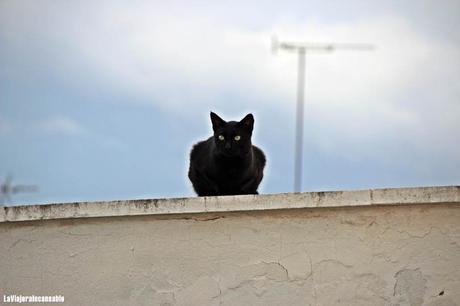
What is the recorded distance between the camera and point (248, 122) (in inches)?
298

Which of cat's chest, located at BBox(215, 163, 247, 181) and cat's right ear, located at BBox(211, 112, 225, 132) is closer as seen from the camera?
cat's chest, located at BBox(215, 163, 247, 181)

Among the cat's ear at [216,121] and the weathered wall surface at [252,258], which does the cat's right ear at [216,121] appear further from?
the weathered wall surface at [252,258]

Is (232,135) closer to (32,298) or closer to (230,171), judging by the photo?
(230,171)

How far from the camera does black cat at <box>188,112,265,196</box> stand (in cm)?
734

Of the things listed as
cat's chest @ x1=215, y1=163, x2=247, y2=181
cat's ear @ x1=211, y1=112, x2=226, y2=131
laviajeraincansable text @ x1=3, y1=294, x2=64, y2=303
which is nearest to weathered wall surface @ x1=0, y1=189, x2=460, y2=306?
laviajeraincansable text @ x1=3, y1=294, x2=64, y2=303

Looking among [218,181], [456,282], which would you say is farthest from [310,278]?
[218,181]

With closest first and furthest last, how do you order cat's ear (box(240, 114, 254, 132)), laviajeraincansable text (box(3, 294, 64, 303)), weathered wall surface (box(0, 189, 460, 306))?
weathered wall surface (box(0, 189, 460, 306)), laviajeraincansable text (box(3, 294, 64, 303)), cat's ear (box(240, 114, 254, 132))

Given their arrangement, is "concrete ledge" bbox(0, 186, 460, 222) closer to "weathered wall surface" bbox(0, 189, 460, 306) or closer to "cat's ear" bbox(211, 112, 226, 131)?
"weathered wall surface" bbox(0, 189, 460, 306)

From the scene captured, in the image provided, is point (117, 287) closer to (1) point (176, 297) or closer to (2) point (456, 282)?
(1) point (176, 297)

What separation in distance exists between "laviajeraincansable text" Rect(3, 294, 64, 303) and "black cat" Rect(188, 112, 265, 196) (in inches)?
89.2

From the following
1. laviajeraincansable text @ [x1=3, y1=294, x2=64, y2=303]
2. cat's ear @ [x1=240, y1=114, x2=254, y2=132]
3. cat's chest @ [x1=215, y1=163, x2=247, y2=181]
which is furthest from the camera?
cat's ear @ [x1=240, y1=114, x2=254, y2=132]

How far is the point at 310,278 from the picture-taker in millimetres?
5062

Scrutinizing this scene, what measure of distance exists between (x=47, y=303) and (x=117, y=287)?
1.59ft

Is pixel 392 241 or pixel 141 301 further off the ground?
pixel 392 241
